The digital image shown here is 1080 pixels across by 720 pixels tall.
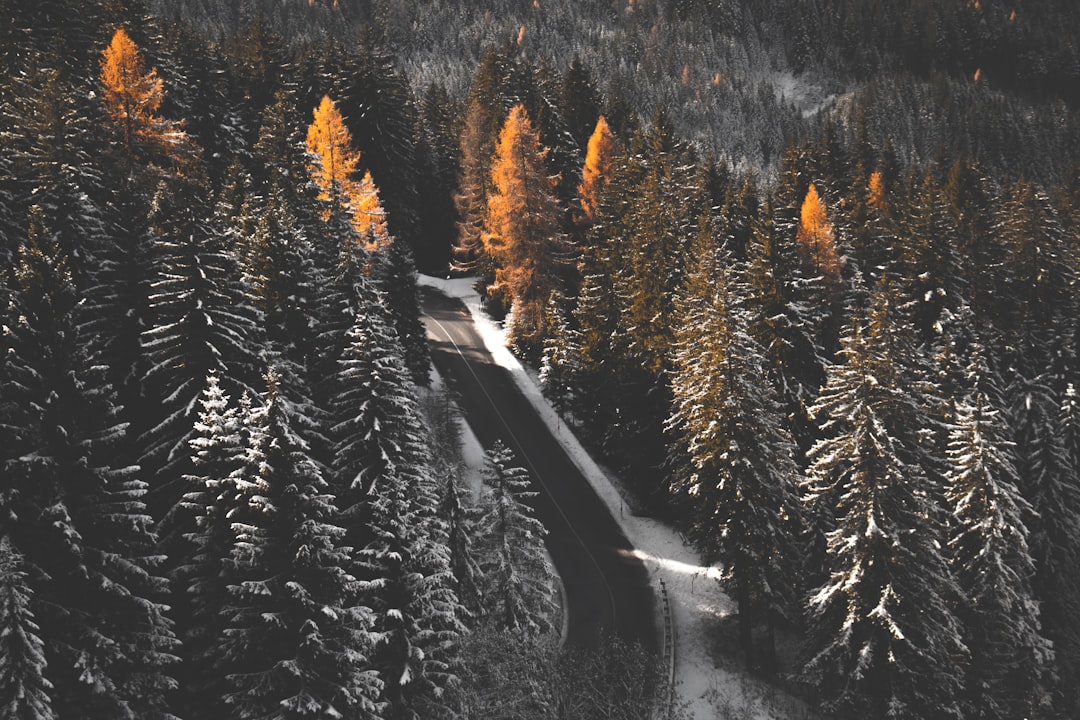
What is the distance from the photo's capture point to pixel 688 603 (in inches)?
1283

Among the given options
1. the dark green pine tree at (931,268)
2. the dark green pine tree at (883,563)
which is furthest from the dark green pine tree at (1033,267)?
the dark green pine tree at (883,563)

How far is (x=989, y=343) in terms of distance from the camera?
40.2m

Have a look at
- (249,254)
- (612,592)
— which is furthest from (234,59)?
(612,592)

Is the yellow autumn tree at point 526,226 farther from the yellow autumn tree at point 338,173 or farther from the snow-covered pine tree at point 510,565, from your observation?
the snow-covered pine tree at point 510,565

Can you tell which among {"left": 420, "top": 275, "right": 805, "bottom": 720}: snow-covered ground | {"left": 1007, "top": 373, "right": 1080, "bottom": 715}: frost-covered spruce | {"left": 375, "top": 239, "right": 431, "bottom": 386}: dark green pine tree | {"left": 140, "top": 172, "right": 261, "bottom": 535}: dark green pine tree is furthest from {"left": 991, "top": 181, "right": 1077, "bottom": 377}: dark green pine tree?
{"left": 140, "top": 172, "right": 261, "bottom": 535}: dark green pine tree

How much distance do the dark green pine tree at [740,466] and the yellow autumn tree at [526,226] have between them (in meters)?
16.2

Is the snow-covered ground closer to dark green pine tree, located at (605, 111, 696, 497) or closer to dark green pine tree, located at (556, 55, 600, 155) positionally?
dark green pine tree, located at (605, 111, 696, 497)

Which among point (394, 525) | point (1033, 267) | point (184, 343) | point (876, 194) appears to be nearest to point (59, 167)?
point (184, 343)

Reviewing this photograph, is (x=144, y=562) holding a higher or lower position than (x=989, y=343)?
lower

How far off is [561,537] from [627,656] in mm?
10121

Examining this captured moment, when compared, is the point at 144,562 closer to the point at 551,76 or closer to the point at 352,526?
the point at 352,526

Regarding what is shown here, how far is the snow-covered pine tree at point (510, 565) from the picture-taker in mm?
26500

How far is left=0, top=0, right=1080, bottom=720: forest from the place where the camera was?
16609 millimetres

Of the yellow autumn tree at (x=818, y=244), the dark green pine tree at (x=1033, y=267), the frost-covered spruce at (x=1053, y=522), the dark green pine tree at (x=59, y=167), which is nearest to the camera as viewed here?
the dark green pine tree at (x=59, y=167)
